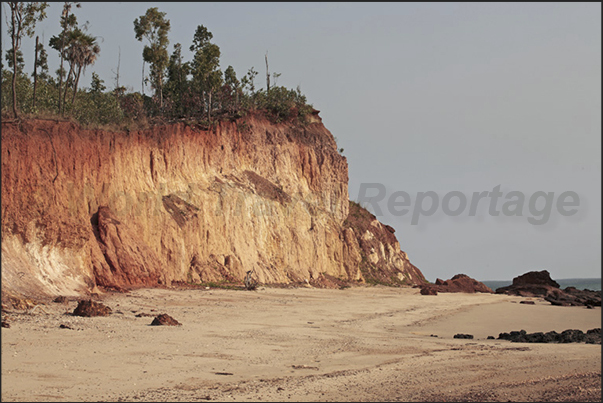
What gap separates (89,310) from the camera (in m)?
14.6

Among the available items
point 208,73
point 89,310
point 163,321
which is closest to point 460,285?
point 208,73

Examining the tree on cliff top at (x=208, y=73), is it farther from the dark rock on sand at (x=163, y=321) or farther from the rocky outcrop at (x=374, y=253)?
the dark rock on sand at (x=163, y=321)

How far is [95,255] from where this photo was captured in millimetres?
20672

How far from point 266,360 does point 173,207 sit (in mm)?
15900

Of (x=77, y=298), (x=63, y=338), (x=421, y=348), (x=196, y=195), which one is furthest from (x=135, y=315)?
(x=196, y=195)

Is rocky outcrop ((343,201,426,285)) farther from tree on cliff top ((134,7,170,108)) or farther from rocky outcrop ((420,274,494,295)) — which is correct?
tree on cliff top ((134,7,170,108))

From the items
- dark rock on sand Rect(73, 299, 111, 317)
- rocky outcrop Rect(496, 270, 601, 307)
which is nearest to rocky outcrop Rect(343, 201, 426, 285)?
rocky outcrop Rect(496, 270, 601, 307)

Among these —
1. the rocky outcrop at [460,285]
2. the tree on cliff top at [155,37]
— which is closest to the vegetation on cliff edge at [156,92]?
the tree on cliff top at [155,37]

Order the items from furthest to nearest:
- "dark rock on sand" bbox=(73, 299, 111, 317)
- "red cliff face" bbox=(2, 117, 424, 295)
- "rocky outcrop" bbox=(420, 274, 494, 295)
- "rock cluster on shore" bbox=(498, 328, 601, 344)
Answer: "rocky outcrop" bbox=(420, 274, 494, 295) → "red cliff face" bbox=(2, 117, 424, 295) → "rock cluster on shore" bbox=(498, 328, 601, 344) → "dark rock on sand" bbox=(73, 299, 111, 317)

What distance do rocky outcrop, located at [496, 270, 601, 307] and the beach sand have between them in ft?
58.8

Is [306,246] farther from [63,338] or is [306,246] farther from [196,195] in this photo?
[63,338]

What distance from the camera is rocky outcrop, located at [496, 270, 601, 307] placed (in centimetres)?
3371

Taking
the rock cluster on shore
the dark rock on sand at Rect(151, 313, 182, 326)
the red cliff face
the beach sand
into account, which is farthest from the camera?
the red cliff face

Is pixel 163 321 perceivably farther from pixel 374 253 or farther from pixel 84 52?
pixel 374 253
